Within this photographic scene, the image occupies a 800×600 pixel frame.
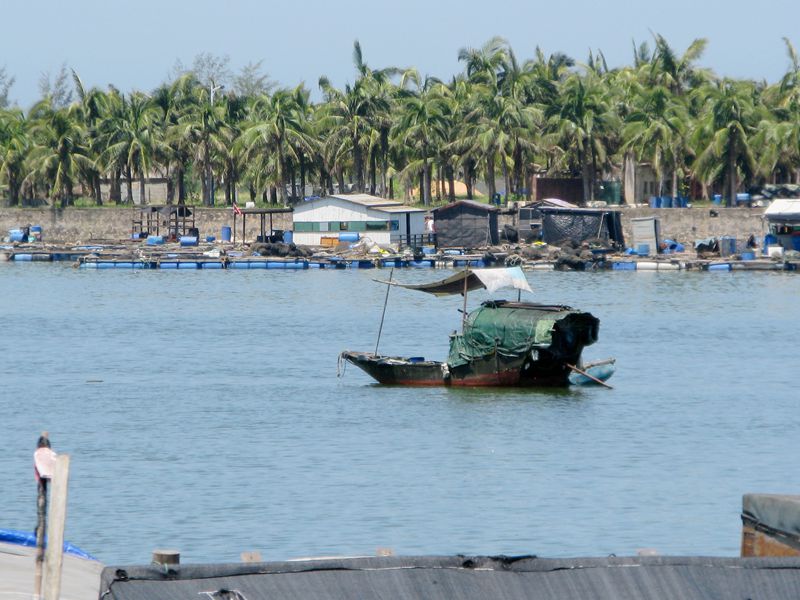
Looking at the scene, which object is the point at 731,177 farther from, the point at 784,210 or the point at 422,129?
the point at 422,129

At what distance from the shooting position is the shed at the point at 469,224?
85625 millimetres

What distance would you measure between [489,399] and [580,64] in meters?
72.4

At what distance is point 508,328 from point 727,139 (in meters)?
50.4

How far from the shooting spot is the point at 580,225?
8431cm

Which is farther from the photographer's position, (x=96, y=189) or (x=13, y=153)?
(x=96, y=189)

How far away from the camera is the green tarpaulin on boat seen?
35656 millimetres

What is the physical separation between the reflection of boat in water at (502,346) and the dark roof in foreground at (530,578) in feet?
84.7

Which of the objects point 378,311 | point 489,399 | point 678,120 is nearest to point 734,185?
point 678,120

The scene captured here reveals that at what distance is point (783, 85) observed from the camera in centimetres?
9138

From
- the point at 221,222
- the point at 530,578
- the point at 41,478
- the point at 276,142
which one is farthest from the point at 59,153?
the point at 530,578

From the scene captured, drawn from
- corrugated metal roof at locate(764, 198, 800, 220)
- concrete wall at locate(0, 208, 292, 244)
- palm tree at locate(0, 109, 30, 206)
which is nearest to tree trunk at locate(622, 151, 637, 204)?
corrugated metal roof at locate(764, 198, 800, 220)

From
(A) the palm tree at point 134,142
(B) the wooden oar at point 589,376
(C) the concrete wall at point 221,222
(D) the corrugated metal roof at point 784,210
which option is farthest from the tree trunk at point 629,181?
(B) the wooden oar at point 589,376

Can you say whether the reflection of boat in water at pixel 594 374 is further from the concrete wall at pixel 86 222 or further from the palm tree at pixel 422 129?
the concrete wall at pixel 86 222

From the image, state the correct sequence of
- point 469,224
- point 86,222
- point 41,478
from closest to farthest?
point 41,478 < point 469,224 < point 86,222
